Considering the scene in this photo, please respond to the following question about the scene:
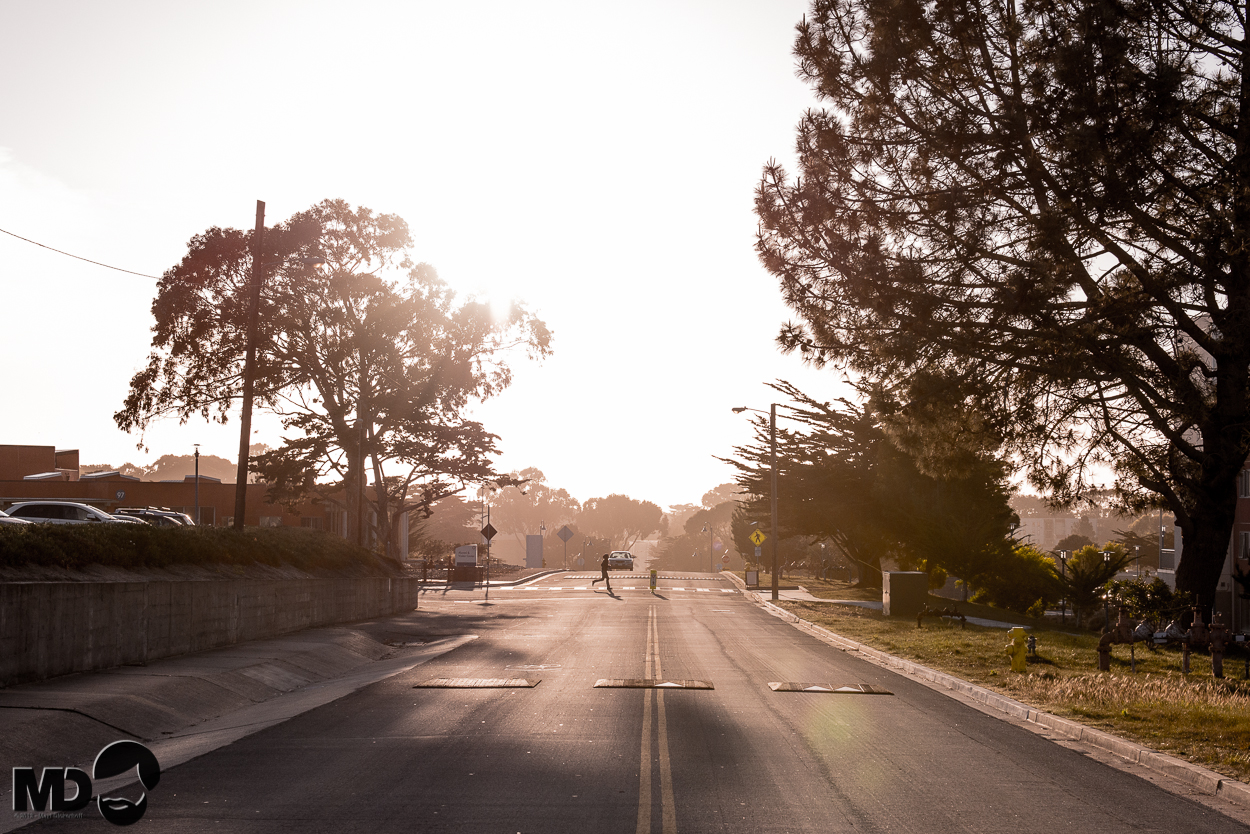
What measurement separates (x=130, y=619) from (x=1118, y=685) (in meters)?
14.7

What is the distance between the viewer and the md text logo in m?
7.71

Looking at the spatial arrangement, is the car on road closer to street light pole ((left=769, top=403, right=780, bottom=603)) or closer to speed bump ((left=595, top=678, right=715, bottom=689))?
street light pole ((left=769, top=403, right=780, bottom=603))

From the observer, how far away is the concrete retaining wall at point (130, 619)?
41.1 ft

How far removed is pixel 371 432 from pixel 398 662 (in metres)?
26.5

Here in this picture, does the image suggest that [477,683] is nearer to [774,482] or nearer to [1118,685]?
[1118,685]

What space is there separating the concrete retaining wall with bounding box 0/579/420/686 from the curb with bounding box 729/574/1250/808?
1245cm

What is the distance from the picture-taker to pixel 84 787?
8.55 m

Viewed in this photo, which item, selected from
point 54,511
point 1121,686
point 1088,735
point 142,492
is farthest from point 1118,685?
point 142,492

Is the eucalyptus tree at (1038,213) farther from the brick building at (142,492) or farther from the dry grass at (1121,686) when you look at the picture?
the brick building at (142,492)

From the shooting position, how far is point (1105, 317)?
17.6 m

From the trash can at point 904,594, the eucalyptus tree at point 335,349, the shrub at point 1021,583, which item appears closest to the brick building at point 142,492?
the eucalyptus tree at point 335,349

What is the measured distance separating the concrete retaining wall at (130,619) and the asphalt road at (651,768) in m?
3.51

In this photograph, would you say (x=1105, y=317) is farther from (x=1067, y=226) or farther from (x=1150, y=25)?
(x=1150, y=25)

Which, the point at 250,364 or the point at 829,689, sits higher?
the point at 250,364
